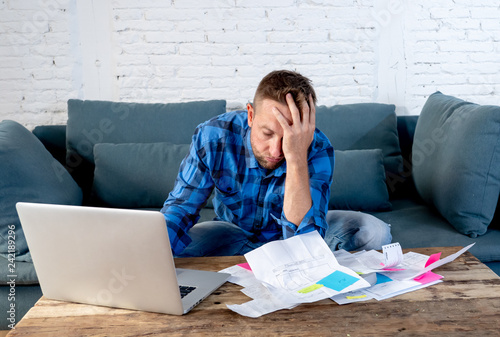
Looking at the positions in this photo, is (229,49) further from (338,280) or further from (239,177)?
(338,280)

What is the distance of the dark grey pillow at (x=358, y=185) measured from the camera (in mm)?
2443

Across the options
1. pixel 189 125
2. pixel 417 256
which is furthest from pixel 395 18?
pixel 417 256

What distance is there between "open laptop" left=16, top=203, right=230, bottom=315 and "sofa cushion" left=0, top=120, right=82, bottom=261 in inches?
36.0

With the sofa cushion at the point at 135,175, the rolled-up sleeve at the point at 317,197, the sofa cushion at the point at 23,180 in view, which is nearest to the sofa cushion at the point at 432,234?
the rolled-up sleeve at the point at 317,197

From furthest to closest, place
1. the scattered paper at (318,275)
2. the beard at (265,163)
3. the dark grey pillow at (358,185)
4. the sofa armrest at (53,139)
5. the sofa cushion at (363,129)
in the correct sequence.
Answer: the sofa armrest at (53,139) → the sofa cushion at (363,129) → the dark grey pillow at (358,185) → the beard at (265,163) → the scattered paper at (318,275)

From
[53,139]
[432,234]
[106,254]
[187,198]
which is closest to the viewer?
[106,254]

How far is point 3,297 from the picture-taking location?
2.02m

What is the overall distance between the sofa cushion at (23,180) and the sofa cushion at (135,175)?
A: 0.15m

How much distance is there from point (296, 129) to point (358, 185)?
966 mm

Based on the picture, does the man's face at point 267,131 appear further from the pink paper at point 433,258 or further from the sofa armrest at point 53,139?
the sofa armrest at point 53,139

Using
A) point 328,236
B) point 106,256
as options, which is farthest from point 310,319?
point 328,236

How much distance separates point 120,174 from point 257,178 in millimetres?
963

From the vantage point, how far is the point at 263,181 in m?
1.83

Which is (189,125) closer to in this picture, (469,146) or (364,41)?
(364,41)
